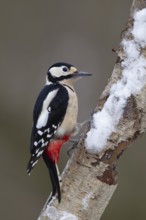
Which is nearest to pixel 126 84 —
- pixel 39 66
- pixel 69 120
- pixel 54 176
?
pixel 54 176

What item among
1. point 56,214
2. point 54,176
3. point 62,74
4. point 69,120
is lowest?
point 56,214

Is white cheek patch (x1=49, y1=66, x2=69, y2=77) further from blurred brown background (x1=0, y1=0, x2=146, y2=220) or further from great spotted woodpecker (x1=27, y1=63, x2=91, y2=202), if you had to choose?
blurred brown background (x1=0, y1=0, x2=146, y2=220)

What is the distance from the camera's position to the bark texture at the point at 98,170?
2588mm

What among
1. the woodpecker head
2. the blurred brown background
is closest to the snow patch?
the woodpecker head

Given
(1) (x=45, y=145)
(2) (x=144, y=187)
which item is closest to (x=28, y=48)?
(2) (x=144, y=187)

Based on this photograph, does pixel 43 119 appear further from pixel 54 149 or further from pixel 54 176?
pixel 54 176

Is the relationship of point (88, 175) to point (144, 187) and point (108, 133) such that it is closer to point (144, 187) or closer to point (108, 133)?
point (108, 133)

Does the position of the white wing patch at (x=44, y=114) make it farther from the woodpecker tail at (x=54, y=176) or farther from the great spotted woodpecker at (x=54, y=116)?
the woodpecker tail at (x=54, y=176)

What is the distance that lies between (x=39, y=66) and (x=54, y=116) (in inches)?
102

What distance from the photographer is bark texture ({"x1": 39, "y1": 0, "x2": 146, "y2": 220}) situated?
259cm

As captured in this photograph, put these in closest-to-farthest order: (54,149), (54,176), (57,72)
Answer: (54,176), (54,149), (57,72)

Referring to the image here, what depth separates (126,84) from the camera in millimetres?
2598

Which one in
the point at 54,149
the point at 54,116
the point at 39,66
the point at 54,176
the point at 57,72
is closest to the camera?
the point at 54,176

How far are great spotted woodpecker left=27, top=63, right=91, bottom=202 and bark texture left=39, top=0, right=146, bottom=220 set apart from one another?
0.54 feet
